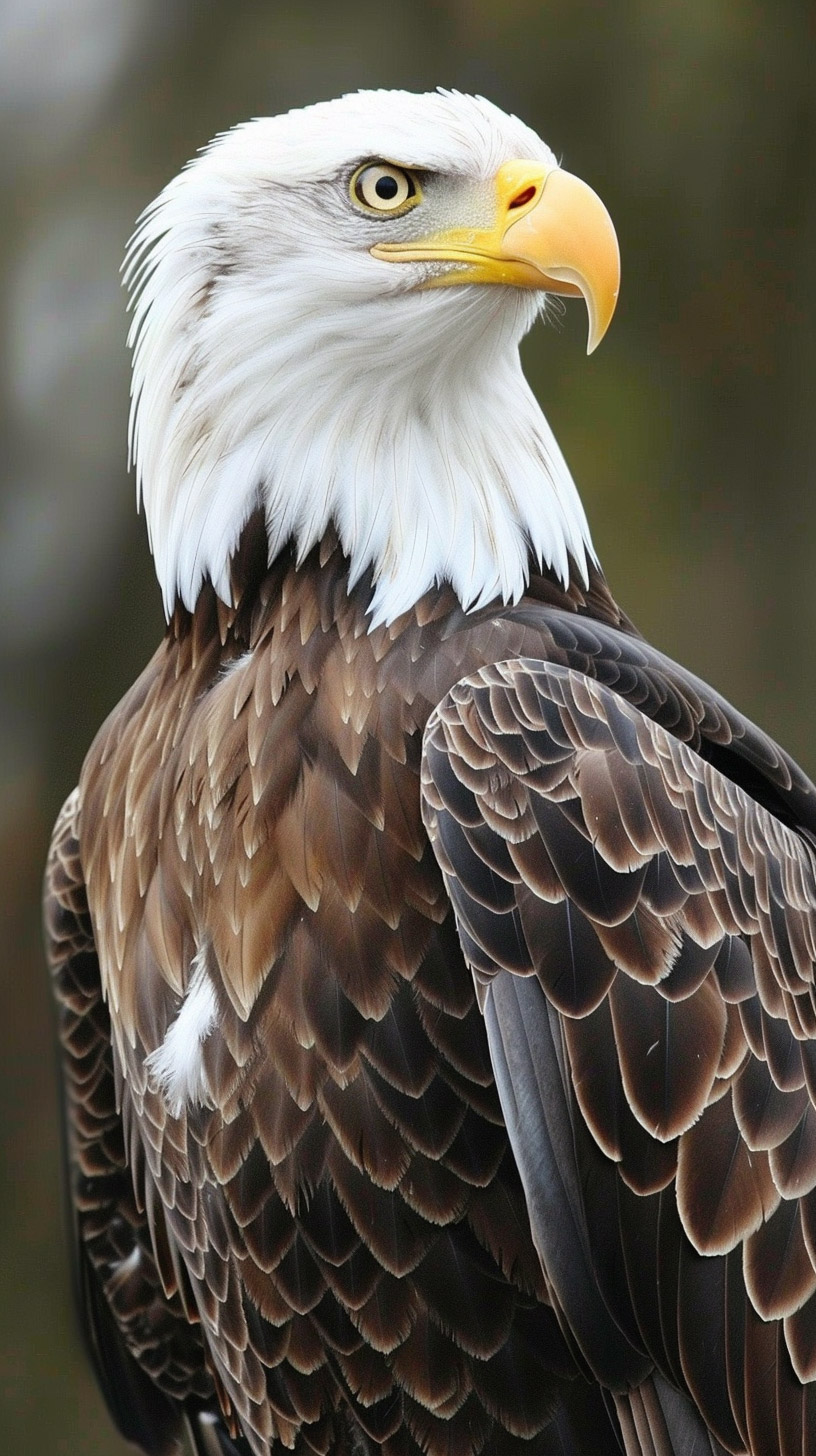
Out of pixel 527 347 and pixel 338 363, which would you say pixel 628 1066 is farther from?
pixel 527 347

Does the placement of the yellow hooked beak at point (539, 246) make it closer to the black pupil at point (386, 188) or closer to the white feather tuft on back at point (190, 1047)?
the black pupil at point (386, 188)

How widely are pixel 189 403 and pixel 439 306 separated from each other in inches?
16.1

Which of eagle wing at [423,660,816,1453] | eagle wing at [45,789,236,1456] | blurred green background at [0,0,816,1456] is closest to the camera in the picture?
eagle wing at [423,660,816,1453]

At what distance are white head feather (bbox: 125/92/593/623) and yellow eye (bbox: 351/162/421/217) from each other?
0.07 ft

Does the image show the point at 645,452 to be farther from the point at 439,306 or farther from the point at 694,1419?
the point at 694,1419

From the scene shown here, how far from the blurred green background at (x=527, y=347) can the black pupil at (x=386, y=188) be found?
303cm

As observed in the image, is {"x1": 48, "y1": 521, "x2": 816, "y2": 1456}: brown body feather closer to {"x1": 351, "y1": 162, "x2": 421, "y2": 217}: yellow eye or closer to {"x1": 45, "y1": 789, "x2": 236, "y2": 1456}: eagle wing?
{"x1": 45, "y1": 789, "x2": 236, "y2": 1456}: eagle wing

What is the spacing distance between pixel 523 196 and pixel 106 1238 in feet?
6.75

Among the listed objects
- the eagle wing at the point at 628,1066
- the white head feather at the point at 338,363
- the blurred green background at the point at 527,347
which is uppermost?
the blurred green background at the point at 527,347

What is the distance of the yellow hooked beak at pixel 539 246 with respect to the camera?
2.23 m

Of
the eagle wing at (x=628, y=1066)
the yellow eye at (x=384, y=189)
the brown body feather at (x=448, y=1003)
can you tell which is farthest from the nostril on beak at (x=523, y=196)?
the eagle wing at (x=628, y=1066)

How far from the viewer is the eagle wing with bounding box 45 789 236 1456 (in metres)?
2.85

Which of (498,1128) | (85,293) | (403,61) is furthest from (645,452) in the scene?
(498,1128)

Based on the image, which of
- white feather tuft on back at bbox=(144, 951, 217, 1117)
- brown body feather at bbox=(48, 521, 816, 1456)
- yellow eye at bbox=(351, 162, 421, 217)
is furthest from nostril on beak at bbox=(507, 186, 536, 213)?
white feather tuft on back at bbox=(144, 951, 217, 1117)
